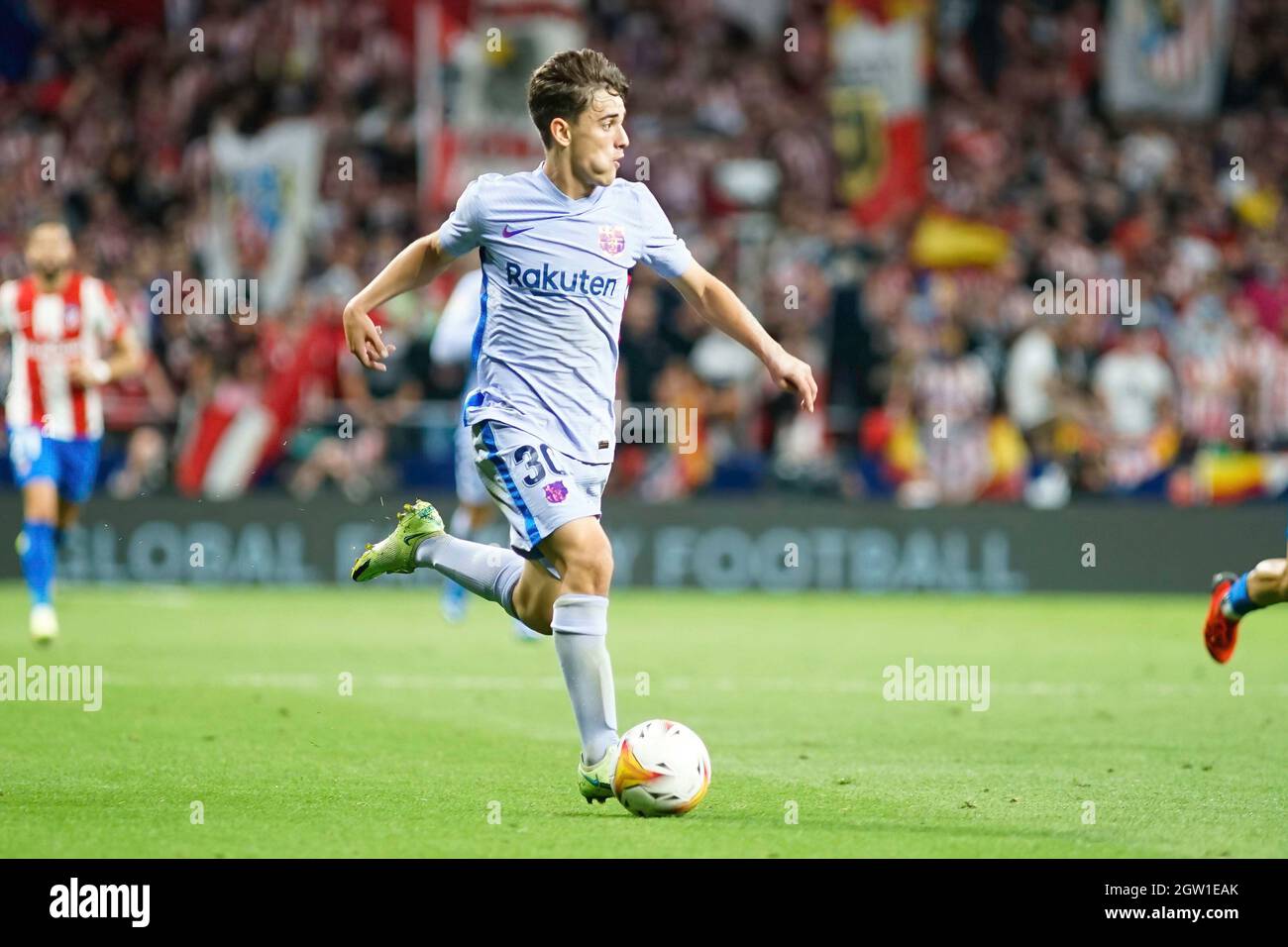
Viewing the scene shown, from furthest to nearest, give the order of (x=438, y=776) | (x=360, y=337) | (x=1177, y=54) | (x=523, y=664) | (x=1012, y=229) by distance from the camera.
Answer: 1. (x=1177, y=54)
2. (x=1012, y=229)
3. (x=523, y=664)
4. (x=438, y=776)
5. (x=360, y=337)

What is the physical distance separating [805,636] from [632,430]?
14.0 ft

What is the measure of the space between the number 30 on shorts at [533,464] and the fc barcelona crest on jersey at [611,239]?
2.33 ft

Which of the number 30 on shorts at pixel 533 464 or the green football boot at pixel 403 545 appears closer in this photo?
the number 30 on shorts at pixel 533 464

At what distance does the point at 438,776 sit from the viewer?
25.3ft

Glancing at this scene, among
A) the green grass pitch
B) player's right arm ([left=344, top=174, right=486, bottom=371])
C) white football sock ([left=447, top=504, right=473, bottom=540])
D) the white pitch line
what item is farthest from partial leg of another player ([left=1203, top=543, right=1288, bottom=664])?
A: white football sock ([left=447, top=504, right=473, bottom=540])

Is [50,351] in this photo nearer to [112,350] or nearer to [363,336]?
[112,350]

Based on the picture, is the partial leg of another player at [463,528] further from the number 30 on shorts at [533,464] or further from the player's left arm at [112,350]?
the number 30 on shorts at [533,464]

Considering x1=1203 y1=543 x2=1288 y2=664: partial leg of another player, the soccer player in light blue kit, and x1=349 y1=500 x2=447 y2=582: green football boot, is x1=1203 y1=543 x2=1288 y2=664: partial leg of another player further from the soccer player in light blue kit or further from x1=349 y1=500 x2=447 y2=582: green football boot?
x1=349 y1=500 x2=447 y2=582: green football boot

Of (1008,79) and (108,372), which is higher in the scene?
(1008,79)

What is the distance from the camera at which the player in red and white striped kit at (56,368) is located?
1284 centimetres

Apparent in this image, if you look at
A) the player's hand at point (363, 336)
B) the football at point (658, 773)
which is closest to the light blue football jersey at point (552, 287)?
the player's hand at point (363, 336)

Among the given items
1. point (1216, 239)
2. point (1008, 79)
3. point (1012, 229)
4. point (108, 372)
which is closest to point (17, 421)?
point (108, 372)

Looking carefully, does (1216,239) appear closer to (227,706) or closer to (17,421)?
(17,421)

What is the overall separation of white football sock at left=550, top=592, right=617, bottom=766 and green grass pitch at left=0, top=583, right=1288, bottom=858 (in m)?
0.25
